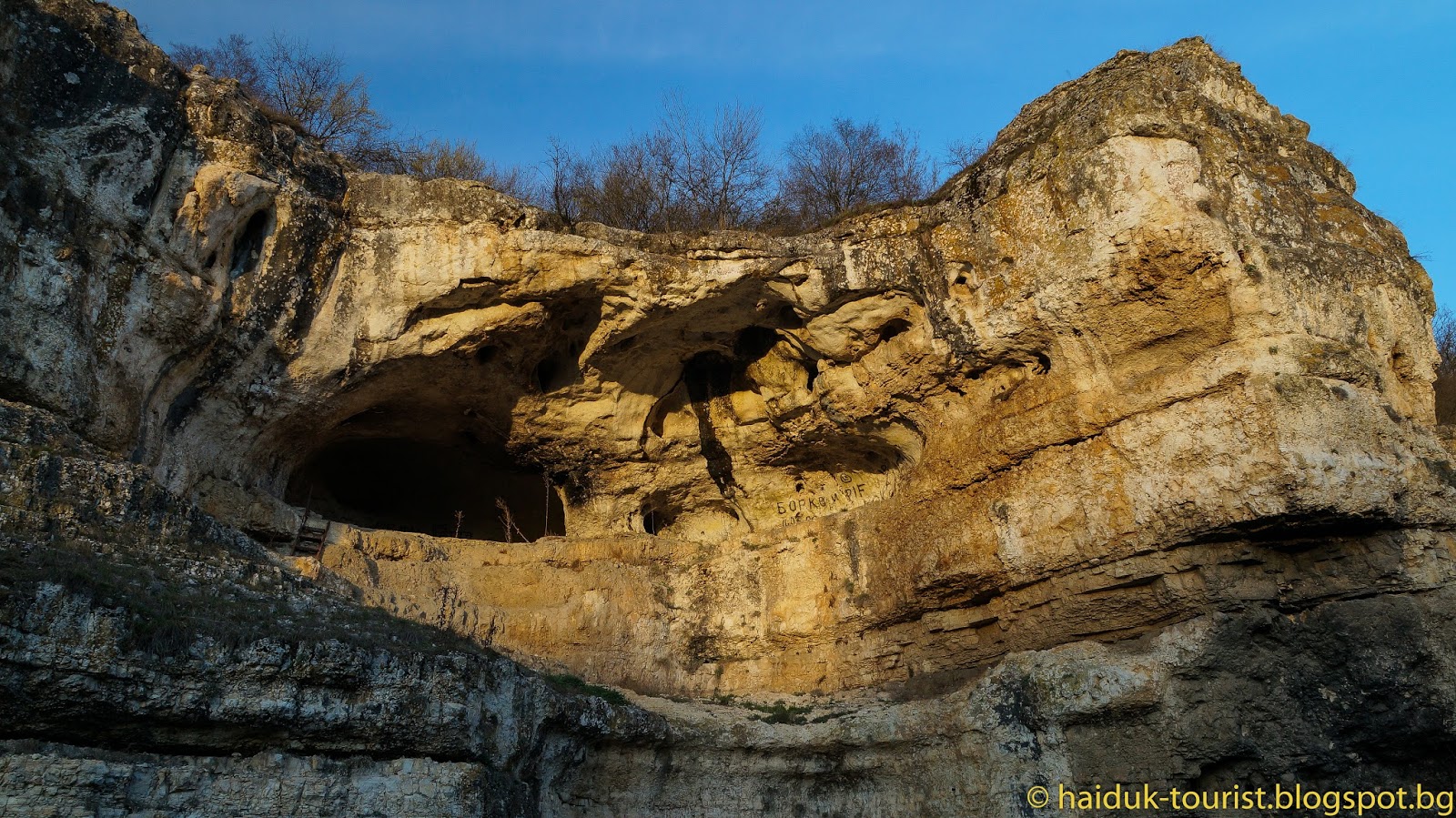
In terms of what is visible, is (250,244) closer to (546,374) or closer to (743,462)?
(546,374)

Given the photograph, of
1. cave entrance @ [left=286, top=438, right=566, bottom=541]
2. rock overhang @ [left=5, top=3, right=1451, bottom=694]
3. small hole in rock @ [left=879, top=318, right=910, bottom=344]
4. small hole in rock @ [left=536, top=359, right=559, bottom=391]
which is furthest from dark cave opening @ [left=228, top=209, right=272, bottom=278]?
small hole in rock @ [left=879, top=318, right=910, bottom=344]

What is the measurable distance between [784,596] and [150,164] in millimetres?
9639

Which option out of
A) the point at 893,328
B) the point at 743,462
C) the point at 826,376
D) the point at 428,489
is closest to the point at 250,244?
the point at 428,489

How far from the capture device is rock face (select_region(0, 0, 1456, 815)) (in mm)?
8711

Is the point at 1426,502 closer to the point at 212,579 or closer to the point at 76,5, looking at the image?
the point at 212,579

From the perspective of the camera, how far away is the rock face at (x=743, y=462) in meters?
8.71

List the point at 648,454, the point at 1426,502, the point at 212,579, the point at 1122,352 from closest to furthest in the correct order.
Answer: the point at 212,579 → the point at 1426,502 → the point at 1122,352 → the point at 648,454

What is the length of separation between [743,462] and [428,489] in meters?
5.66

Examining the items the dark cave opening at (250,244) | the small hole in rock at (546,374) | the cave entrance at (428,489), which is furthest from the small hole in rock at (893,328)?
the dark cave opening at (250,244)

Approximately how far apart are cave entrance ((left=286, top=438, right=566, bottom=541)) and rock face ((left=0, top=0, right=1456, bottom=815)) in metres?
0.28

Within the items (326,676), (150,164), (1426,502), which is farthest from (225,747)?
(1426,502)

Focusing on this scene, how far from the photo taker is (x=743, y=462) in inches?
621

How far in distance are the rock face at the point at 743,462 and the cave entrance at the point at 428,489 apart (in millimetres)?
276

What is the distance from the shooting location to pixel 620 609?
47.4 ft
